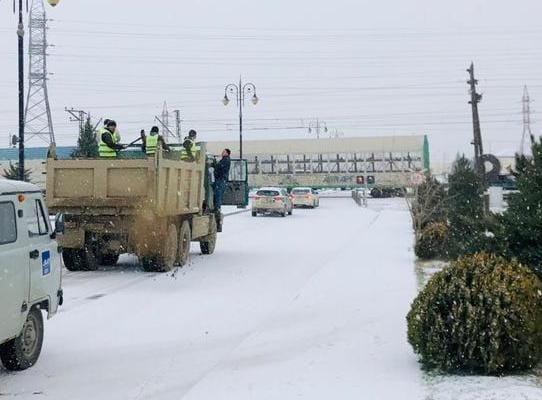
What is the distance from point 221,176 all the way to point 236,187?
3.90 ft

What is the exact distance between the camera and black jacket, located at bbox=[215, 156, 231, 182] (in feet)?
58.2

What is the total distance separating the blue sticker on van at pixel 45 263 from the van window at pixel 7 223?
0.67 meters

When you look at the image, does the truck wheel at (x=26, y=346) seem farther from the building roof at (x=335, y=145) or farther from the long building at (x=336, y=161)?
the building roof at (x=335, y=145)

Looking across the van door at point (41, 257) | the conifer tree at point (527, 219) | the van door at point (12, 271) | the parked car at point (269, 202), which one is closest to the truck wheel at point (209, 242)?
the van door at point (41, 257)

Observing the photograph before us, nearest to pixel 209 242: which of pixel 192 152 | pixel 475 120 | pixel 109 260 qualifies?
pixel 192 152

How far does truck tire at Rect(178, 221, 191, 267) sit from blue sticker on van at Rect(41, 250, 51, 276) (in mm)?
7487

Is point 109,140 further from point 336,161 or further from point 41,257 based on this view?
point 336,161

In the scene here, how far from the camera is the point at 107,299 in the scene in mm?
11086

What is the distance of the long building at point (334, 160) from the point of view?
2517 inches

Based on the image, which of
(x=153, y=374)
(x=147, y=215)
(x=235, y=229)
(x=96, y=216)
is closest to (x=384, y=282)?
(x=147, y=215)

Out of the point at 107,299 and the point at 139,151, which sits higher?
the point at 139,151

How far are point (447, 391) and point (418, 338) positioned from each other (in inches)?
32.3

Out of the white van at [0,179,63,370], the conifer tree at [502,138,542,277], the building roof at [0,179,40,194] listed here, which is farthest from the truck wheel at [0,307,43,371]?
the conifer tree at [502,138,542,277]

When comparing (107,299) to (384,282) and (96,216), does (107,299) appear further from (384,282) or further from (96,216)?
(384,282)
